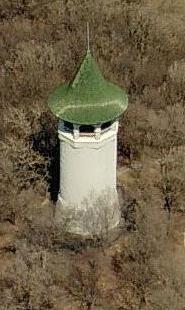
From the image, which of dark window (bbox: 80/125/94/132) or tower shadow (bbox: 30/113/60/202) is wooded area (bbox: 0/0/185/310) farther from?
dark window (bbox: 80/125/94/132)

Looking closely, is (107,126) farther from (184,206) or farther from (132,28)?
(132,28)

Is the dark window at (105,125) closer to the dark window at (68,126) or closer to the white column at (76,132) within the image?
the white column at (76,132)

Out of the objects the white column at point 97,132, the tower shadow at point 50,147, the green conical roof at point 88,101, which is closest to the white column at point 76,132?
the green conical roof at point 88,101

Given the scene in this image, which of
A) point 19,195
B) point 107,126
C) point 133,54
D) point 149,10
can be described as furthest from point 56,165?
point 149,10

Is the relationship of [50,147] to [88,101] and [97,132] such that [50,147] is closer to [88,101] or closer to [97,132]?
[97,132]

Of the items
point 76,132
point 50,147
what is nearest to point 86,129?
point 76,132

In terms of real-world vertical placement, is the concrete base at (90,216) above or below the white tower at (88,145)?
below

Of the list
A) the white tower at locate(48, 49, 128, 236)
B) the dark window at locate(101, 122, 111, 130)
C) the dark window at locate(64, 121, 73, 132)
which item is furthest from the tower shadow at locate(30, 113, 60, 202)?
the dark window at locate(101, 122, 111, 130)
